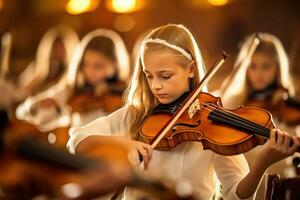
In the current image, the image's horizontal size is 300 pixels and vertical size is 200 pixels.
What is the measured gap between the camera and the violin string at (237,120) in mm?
1944

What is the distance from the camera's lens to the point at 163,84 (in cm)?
213

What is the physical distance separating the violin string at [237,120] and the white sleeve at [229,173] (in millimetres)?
152

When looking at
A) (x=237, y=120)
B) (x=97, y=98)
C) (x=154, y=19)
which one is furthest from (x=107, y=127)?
(x=154, y=19)

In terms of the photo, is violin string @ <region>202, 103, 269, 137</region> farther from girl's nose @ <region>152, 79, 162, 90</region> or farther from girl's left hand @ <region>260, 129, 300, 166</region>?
girl's nose @ <region>152, 79, 162, 90</region>

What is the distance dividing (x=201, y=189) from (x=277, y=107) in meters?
1.18

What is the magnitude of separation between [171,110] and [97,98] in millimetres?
1688

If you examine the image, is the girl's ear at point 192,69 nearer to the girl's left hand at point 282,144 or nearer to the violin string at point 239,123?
the violin string at point 239,123

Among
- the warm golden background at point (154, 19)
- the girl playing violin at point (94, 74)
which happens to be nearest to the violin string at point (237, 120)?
the girl playing violin at point (94, 74)

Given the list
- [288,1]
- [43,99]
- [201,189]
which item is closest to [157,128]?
[201,189]

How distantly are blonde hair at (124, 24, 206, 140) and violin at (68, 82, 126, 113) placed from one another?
1440 mm

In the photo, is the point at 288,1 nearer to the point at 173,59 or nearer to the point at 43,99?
the point at 43,99

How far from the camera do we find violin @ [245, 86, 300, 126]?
3.17 meters

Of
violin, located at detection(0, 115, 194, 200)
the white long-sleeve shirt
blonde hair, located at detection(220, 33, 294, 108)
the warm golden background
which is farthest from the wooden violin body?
the warm golden background

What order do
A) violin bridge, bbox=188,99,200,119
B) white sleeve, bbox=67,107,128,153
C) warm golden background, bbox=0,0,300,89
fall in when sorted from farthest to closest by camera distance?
1. warm golden background, bbox=0,0,300,89
2. white sleeve, bbox=67,107,128,153
3. violin bridge, bbox=188,99,200,119
